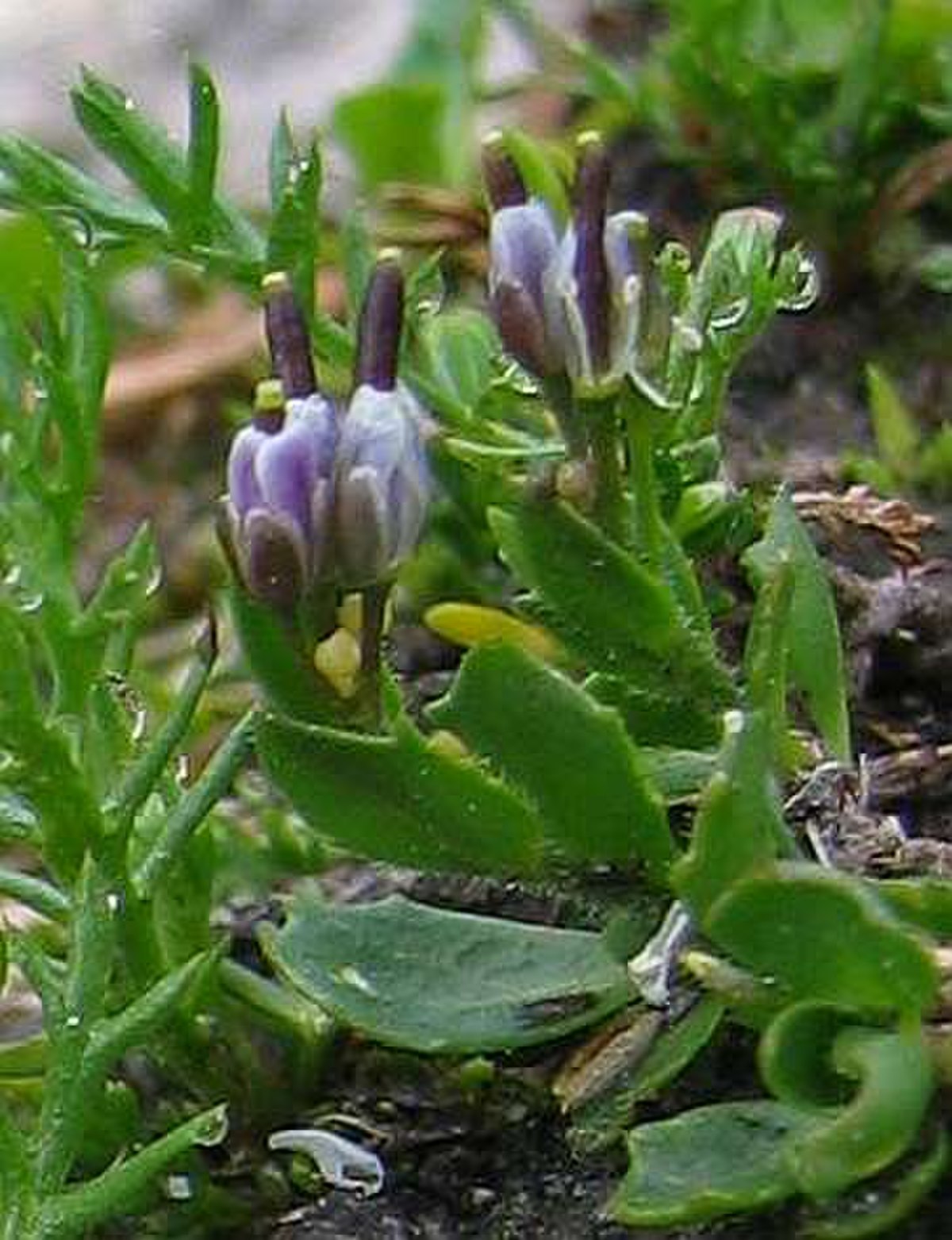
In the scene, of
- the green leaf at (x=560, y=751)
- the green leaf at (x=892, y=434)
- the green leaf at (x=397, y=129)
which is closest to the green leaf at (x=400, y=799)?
the green leaf at (x=560, y=751)

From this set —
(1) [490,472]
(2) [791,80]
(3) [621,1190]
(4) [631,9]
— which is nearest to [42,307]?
(1) [490,472]

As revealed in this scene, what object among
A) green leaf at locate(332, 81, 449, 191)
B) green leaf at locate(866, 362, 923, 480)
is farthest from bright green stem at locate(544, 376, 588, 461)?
green leaf at locate(332, 81, 449, 191)

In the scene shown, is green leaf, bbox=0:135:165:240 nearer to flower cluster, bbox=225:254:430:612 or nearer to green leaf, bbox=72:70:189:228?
green leaf, bbox=72:70:189:228

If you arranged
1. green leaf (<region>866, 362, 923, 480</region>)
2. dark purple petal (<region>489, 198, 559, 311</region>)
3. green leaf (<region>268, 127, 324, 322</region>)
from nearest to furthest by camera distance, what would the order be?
dark purple petal (<region>489, 198, 559, 311</region>), green leaf (<region>268, 127, 324, 322</region>), green leaf (<region>866, 362, 923, 480</region>)

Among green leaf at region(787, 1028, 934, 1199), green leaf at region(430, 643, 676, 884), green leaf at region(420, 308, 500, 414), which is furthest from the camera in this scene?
green leaf at region(420, 308, 500, 414)

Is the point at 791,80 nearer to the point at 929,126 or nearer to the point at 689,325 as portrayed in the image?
the point at 929,126

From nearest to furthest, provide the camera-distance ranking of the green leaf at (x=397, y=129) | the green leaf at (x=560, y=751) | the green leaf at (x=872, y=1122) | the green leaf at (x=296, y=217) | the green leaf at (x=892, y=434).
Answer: the green leaf at (x=872, y=1122) < the green leaf at (x=560, y=751) < the green leaf at (x=296, y=217) < the green leaf at (x=892, y=434) < the green leaf at (x=397, y=129)

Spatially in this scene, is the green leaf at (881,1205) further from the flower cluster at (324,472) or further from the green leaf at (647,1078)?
the flower cluster at (324,472)
